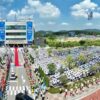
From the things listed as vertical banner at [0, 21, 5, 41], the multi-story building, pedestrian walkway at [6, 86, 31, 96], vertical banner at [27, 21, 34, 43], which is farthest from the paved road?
vertical banner at [0, 21, 5, 41]

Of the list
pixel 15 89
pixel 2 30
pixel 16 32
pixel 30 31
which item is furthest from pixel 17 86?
pixel 16 32

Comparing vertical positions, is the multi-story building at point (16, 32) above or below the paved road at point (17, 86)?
above

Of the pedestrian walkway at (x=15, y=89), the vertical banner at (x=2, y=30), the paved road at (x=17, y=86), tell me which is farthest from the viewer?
the vertical banner at (x=2, y=30)

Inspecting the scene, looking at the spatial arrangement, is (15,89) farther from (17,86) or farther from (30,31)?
(30,31)

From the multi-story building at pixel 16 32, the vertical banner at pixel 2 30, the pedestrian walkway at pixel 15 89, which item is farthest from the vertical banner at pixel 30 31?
the pedestrian walkway at pixel 15 89

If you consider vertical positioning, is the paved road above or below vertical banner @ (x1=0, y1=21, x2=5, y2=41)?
below

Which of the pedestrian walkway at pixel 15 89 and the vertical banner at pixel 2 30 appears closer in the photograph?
the pedestrian walkway at pixel 15 89

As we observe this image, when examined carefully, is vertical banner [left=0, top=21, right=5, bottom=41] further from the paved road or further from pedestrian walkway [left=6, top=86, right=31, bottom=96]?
pedestrian walkway [left=6, top=86, right=31, bottom=96]

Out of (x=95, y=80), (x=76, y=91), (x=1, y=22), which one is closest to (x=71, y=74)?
(x=95, y=80)

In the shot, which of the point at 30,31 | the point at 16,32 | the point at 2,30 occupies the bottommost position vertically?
the point at 16,32

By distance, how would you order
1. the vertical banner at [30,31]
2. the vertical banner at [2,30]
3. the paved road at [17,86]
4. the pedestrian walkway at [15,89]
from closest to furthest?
the paved road at [17,86], the pedestrian walkway at [15,89], the vertical banner at [30,31], the vertical banner at [2,30]

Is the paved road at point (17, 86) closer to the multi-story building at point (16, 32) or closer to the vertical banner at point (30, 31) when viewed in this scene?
the vertical banner at point (30, 31)

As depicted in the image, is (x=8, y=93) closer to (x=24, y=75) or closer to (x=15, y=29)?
(x=24, y=75)
